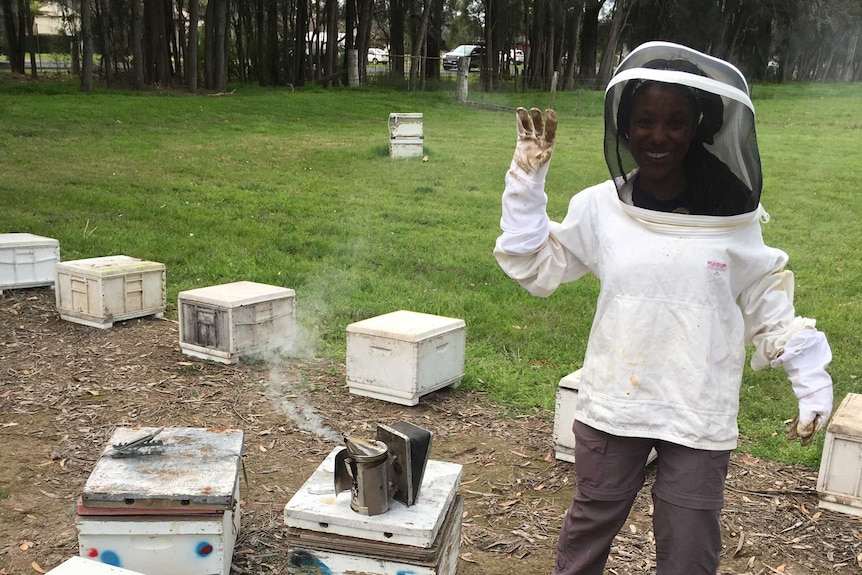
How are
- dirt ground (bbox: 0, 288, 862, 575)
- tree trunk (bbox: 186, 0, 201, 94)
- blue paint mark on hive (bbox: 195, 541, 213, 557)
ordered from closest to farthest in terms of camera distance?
blue paint mark on hive (bbox: 195, 541, 213, 557), dirt ground (bbox: 0, 288, 862, 575), tree trunk (bbox: 186, 0, 201, 94)

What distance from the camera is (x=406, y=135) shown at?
1165cm

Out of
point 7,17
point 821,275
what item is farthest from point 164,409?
point 7,17

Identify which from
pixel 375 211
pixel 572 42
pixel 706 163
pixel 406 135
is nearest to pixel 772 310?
pixel 706 163

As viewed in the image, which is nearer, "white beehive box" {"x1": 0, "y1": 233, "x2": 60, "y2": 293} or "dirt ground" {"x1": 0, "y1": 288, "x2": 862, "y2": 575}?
"dirt ground" {"x1": 0, "y1": 288, "x2": 862, "y2": 575}

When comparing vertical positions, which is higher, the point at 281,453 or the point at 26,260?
the point at 26,260

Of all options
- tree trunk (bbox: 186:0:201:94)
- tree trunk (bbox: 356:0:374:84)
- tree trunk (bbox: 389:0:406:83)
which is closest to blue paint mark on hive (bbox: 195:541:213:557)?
tree trunk (bbox: 186:0:201:94)

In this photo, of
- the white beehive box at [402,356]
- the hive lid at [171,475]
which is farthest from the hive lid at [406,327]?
the hive lid at [171,475]

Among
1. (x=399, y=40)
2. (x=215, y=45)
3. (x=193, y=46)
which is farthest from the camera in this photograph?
(x=399, y=40)

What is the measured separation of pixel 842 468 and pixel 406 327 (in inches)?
86.8

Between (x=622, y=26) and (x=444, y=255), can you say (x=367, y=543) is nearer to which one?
(x=444, y=255)

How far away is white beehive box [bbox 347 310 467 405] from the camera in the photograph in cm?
439

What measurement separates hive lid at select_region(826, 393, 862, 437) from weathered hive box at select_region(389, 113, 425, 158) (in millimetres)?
8587

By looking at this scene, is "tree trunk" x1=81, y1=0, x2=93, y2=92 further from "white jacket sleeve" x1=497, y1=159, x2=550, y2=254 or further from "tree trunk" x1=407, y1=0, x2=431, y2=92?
"white jacket sleeve" x1=497, y1=159, x2=550, y2=254

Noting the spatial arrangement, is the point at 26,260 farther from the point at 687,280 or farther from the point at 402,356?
the point at 687,280
